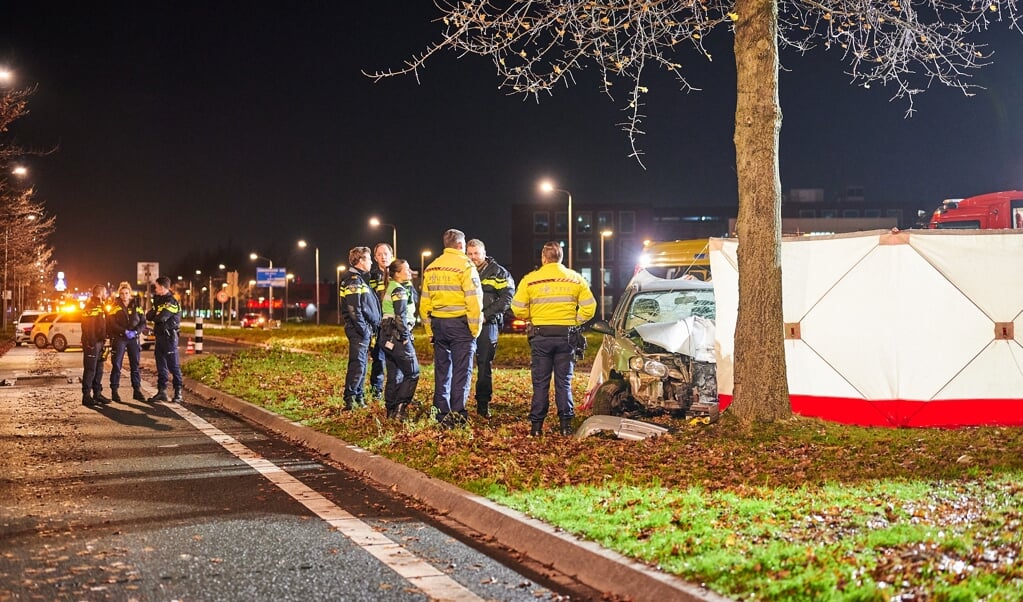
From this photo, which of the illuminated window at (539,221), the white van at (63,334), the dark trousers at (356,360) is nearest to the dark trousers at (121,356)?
the dark trousers at (356,360)

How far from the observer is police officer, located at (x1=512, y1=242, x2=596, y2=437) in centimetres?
1030

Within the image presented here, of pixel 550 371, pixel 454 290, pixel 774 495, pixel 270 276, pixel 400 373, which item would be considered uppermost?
pixel 270 276

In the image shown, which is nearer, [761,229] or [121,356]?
[761,229]

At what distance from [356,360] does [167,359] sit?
14.6 ft

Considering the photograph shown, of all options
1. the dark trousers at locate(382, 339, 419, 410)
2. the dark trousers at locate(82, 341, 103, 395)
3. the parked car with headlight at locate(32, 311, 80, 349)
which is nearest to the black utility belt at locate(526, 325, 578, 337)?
the dark trousers at locate(382, 339, 419, 410)

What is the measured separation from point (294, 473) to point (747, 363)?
13.7 ft

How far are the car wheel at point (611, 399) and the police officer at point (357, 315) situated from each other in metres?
2.93

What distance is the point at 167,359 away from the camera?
16.0 m

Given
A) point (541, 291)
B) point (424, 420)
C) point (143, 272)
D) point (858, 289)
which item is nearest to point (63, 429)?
point (424, 420)

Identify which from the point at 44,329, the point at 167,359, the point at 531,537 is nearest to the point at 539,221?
the point at 44,329

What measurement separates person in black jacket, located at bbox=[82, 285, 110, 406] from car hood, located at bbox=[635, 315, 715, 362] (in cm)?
838

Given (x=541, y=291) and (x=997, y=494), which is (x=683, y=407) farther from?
(x=997, y=494)

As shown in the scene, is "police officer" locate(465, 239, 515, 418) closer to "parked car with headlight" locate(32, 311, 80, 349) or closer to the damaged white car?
the damaged white car

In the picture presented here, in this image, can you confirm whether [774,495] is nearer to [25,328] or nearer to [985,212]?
[985,212]
